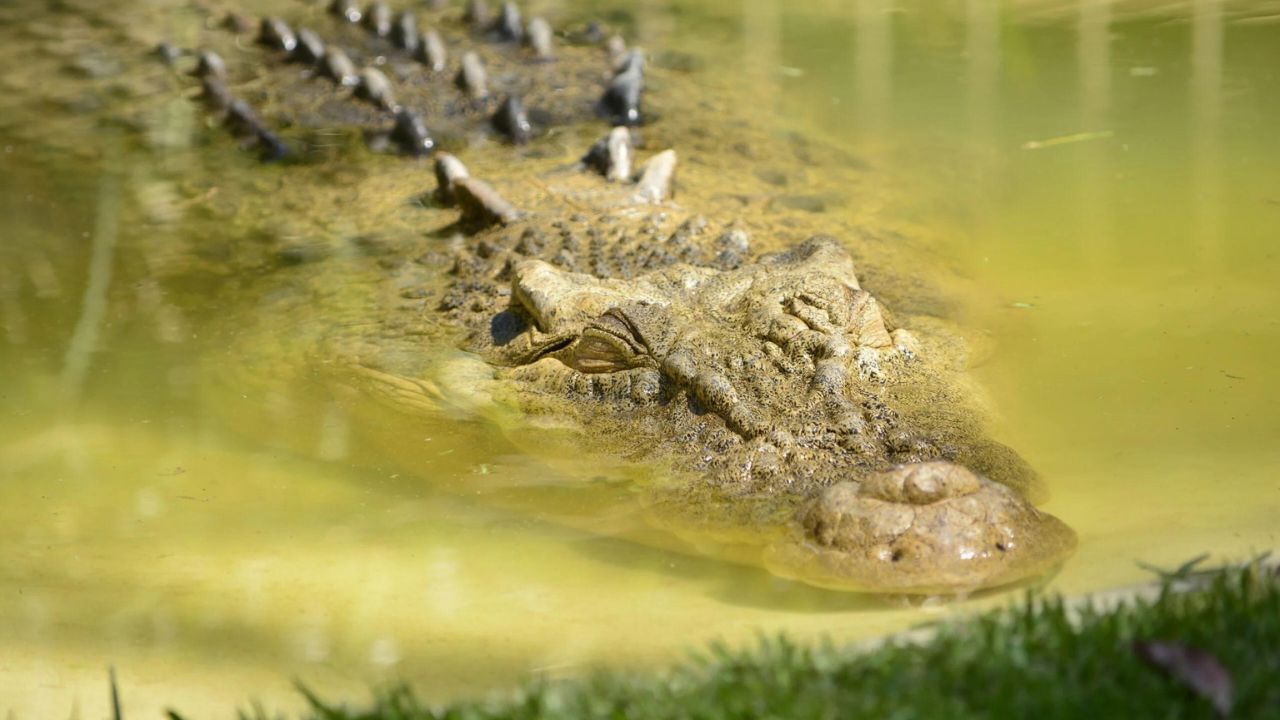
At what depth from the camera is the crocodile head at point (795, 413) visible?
353 cm

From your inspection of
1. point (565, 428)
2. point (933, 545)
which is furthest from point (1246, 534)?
point (565, 428)

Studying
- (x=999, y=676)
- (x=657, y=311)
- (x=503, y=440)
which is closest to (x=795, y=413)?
(x=657, y=311)

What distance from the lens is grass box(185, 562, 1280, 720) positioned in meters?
2.47

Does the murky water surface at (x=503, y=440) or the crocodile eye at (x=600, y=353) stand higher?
the crocodile eye at (x=600, y=353)

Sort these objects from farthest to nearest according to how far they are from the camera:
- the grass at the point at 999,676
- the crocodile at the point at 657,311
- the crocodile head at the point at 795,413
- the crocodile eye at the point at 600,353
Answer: the crocodile eye at the point at 600,353 → the crocodile at the point at 657,311 → the crocodile head at the point at 795,413 → the grass at the point at 999,676

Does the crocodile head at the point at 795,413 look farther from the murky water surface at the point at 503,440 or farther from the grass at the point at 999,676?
the grass at the point at 999,676

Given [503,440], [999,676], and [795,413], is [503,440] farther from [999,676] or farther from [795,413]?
[999,676]

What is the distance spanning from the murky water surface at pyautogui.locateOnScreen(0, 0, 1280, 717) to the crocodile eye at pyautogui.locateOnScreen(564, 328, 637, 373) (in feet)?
1.38

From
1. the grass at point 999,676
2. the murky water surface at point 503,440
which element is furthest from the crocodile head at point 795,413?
the grass at point 999,676

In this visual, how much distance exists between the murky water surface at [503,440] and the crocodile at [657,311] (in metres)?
0.21

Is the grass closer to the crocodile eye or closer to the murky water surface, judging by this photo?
the murky water surface

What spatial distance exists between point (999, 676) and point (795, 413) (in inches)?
71.3

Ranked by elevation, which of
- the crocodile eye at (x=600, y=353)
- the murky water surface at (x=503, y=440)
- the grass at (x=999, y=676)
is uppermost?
the grass at (x=999, y=676)

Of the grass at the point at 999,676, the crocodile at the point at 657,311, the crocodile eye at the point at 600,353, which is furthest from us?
the crocodile eye at the point at 600,353
